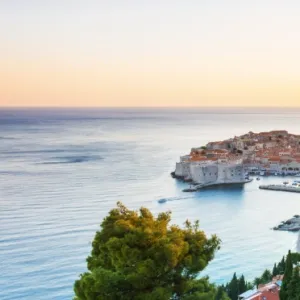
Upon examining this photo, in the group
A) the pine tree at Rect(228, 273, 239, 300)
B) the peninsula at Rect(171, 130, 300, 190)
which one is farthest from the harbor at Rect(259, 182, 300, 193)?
the pine tree at Rect(228, 273, 239, 300)

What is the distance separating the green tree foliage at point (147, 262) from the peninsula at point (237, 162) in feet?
98.8

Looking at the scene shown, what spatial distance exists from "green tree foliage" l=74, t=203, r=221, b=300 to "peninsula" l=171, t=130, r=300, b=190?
30.1 meters

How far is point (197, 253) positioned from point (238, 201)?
1014 inches

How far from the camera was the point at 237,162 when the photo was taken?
134 feet

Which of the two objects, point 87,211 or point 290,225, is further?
point 87,211

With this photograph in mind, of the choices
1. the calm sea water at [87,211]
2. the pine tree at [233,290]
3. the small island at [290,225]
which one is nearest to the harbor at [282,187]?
the calm sea water at [87,211]

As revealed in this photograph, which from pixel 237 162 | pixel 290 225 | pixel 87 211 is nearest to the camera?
pixel 290 225

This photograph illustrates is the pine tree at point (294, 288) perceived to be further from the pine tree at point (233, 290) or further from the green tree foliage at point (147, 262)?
the pine tree at point (233, 290)

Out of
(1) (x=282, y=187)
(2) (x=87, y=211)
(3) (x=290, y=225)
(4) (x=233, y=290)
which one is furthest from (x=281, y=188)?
(4) (x=233, y=290)

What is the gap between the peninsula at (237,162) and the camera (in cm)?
3831

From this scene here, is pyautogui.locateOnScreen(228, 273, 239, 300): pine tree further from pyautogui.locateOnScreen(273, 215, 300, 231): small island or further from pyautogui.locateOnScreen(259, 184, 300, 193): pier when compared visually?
pyautogui.locateOnScreen(259, 184, 300, 193): pier

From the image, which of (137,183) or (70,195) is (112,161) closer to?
(137,183)

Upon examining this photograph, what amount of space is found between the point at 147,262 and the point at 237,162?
119 feet

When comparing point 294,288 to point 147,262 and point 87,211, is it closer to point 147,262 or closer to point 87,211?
point 147,262
